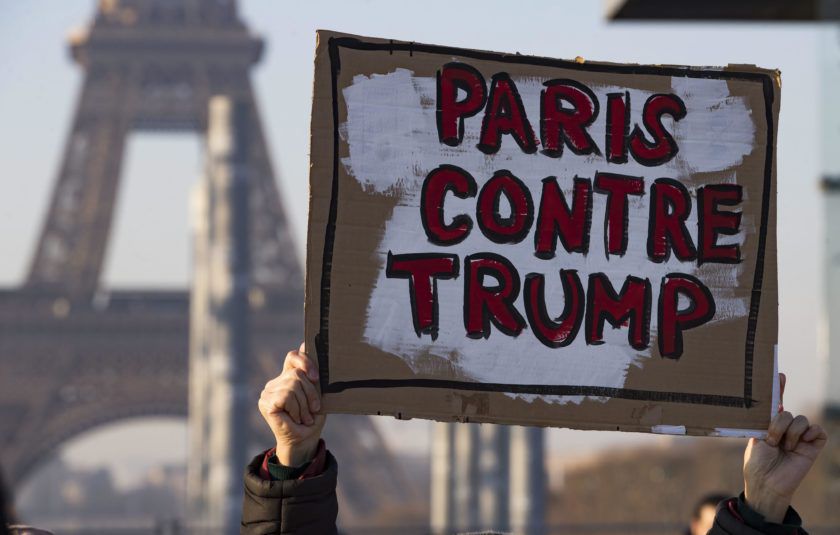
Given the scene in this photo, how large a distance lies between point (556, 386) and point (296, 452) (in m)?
0.78

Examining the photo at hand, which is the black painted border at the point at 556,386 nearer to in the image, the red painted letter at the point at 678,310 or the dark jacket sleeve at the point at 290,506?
the red painted letter at the point at 678,310

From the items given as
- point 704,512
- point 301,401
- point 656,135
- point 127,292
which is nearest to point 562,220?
point 656,135

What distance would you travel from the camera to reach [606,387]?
4.13 m

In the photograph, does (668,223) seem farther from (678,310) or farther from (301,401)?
(301,401)

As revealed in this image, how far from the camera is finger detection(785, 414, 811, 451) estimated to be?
13.1 ft

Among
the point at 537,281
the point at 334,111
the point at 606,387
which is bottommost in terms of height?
the point at 606,387

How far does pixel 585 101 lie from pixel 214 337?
96.3ft

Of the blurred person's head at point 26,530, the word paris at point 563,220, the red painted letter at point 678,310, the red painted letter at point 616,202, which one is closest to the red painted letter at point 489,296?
the word paris at point 563,220

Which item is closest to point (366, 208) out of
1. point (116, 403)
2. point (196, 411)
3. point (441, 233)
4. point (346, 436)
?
point (441, 233)

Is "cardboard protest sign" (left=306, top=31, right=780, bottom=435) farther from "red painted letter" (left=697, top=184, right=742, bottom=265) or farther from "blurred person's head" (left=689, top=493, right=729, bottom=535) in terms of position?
"blurred person's head" (left=689, top=493, right=729, bottom=535)

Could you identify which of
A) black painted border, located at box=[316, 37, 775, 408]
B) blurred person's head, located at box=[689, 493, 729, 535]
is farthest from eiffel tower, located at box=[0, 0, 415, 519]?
black painted border, located at box=[316, 37, 775, 408]

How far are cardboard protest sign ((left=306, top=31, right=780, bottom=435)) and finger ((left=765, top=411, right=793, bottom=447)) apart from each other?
108 mm

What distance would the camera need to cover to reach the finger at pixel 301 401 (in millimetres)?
3746

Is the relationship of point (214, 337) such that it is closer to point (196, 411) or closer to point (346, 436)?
point (196, 411)
